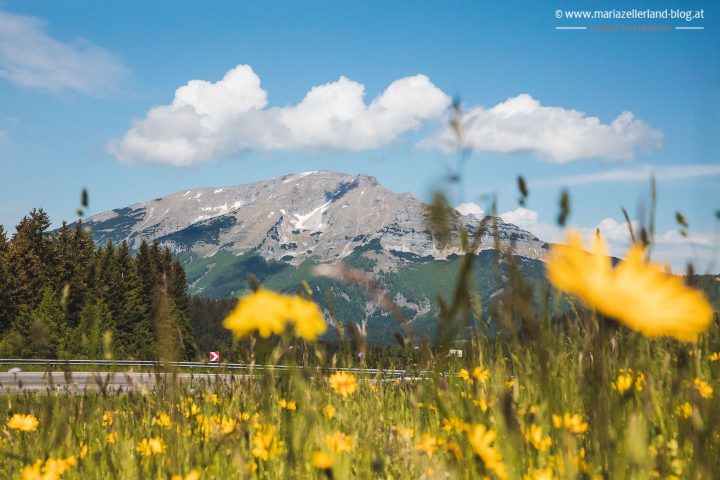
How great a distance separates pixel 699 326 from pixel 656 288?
0.08m

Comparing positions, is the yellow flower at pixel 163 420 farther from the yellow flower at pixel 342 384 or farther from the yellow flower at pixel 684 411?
the yellow flower at pixel 684 411

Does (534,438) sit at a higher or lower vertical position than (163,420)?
higher

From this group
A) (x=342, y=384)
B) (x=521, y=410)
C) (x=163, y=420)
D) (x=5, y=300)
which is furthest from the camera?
(x=5, y=300)

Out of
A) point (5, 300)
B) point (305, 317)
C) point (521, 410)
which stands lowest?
point (5, 300)

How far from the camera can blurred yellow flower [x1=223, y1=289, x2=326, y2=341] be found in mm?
1278

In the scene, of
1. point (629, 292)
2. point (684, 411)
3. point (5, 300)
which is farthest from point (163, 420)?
point (5, 300)

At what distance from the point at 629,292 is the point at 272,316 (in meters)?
0.71

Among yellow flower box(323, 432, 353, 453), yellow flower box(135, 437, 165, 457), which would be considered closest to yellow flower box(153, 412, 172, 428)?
yellow flower box(135, 437, 165, 457)

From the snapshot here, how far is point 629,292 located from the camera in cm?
92

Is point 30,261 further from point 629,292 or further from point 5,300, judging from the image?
point 629,292

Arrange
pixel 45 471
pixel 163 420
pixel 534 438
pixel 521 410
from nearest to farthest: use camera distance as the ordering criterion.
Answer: pixel 534 438
pixel 521 410
pixel 45 471
pixel 163 420

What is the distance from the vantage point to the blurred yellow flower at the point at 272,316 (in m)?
1.28

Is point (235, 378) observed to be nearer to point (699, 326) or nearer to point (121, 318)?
point (699, 326)

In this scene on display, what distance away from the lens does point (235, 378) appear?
395cm
